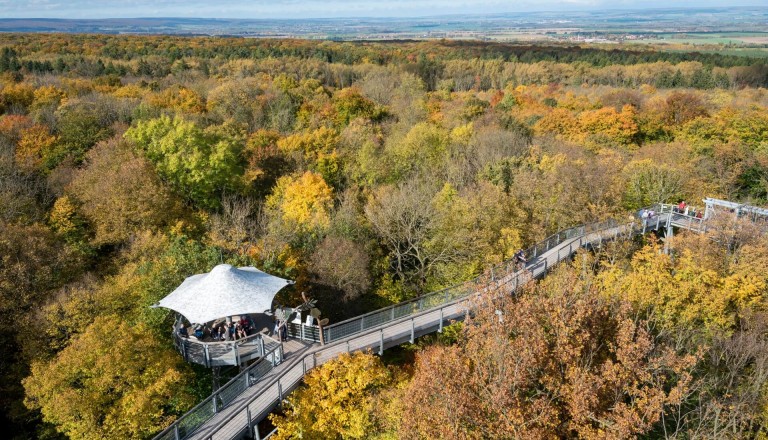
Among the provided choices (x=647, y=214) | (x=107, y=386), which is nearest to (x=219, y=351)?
(x=107, y=386)

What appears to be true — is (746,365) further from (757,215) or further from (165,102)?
(165,102)

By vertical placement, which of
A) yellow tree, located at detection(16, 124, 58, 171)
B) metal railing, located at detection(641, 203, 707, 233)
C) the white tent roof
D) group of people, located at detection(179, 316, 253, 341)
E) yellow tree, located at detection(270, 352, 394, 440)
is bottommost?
yellow tree, located at detection(270, 352, 394, 440)

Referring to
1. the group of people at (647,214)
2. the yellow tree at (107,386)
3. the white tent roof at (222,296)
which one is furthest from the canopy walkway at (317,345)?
the group of people at (647,214)

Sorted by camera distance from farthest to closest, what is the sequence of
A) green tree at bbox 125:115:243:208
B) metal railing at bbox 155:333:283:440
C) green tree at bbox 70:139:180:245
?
green tree at bbox 125:115:243:208 → green tree at bbox 70:139:180:245 → metal railing at bbox 155:333:283:440

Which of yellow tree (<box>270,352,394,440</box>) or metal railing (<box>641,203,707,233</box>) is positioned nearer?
yellow tree (<box>270,352,394,440</box>)

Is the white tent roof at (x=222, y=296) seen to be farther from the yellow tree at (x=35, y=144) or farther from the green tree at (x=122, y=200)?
the yellow tree at (x=35, y=144)

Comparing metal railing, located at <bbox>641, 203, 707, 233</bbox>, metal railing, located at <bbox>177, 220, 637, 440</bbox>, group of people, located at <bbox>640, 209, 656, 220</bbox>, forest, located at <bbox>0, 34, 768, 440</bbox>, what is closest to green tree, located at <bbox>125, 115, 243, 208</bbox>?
forest, located at <bbox>0, 34, 768, 440</bbox>

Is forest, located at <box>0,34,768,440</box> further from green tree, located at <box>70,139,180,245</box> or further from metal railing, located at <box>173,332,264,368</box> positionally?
metal railing, located at <box>173,332,264,368</box>

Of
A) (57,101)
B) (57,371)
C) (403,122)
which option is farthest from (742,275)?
(57,101)
